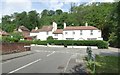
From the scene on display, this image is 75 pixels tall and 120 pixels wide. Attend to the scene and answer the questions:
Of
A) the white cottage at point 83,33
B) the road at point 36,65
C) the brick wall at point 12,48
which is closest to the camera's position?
the road at point 36,65

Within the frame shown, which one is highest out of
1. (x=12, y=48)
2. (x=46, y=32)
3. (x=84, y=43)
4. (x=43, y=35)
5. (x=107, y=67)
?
(x=46, y=32)

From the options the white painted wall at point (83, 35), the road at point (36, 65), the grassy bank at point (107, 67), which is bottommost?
the grassy bank at point (107, 67)

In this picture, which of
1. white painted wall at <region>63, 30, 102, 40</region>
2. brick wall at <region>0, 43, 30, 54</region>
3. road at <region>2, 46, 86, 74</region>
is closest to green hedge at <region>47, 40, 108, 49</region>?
white painted wall at <region>63, 30, 102, 40</region>

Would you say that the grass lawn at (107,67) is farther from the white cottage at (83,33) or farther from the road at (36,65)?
the white cottage at (83,33)

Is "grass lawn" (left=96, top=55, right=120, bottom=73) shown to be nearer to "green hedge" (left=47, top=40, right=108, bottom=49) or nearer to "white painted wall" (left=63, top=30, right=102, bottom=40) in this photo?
"green hedge" (left=47, top=40, right=108, bottom=49)

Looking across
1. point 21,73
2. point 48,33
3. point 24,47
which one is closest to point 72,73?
point 21,73

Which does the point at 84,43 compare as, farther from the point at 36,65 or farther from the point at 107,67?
the point at 107,67

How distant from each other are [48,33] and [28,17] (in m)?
38.9

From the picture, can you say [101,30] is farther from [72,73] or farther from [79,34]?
[72,73]

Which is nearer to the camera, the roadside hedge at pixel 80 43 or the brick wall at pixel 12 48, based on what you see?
the brick wall at pixel 12 48

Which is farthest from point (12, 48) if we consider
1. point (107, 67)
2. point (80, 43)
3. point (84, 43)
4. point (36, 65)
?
point (80, 43)

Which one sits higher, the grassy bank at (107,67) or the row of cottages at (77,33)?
the row of cottages at (77,33)

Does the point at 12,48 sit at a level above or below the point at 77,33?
below

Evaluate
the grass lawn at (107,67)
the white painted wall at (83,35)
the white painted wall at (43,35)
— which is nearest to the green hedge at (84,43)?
the white painted wall at (83,35)
